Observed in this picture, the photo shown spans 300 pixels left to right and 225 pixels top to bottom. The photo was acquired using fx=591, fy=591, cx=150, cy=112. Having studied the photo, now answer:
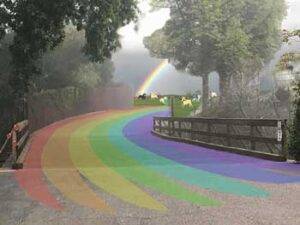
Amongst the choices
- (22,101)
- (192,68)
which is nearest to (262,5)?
(192,68)

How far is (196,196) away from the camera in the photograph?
1088 cm

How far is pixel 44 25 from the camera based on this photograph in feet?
93.1

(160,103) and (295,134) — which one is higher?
(295,134)

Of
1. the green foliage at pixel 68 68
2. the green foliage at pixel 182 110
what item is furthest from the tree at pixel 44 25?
the green foliage at pixel 182 110

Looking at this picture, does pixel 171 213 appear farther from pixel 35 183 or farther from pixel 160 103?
pixel 160 103

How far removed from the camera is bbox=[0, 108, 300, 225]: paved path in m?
9.08

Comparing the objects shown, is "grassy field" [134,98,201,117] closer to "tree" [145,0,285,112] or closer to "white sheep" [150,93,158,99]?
"white sheep" [150,93,158,99]

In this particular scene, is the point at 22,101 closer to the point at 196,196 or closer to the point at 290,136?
the point at 290,136

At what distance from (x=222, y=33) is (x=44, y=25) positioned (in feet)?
124

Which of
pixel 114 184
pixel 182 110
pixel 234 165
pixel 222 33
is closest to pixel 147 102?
pixel 182 110

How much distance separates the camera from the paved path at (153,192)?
9.08 metres

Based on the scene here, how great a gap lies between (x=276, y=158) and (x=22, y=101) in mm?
17402

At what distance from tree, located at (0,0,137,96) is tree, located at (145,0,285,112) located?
29.9 meters

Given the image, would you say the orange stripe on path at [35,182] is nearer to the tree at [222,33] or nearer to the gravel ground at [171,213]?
the gravel ground at [171,213]
